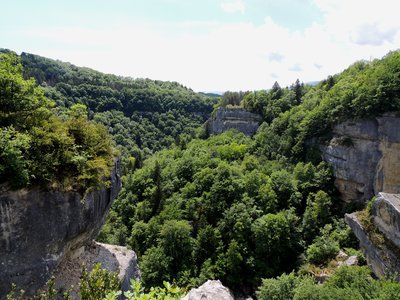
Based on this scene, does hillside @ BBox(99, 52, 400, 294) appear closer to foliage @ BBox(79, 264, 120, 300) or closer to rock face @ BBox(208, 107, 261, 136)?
rock face @ BBox(208, 107, 261, 136)

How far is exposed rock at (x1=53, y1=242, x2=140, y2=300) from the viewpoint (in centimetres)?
1246

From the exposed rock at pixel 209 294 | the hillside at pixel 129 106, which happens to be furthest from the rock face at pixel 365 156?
the hillside at pixel 129 106

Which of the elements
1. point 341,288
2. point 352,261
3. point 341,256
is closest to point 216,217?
point 341,256

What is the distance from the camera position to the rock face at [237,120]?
64688 millimetres

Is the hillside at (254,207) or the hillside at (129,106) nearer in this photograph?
the hillside at (254,207)

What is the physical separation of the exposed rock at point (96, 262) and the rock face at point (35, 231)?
1.36 metres

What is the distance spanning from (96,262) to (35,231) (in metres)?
4.47

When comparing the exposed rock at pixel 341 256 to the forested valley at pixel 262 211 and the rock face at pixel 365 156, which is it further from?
the rock face at pixel 365 156

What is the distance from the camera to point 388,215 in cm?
2227

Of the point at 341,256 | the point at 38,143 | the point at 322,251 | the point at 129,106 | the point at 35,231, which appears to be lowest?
the point at 322,251

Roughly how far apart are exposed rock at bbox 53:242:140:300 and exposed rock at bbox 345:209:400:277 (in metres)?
16.3

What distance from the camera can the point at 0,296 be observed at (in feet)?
32.0

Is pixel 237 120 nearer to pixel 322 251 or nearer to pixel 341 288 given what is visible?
pixel 322 251

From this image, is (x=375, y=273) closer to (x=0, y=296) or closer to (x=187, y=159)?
(x=0, y=296)
